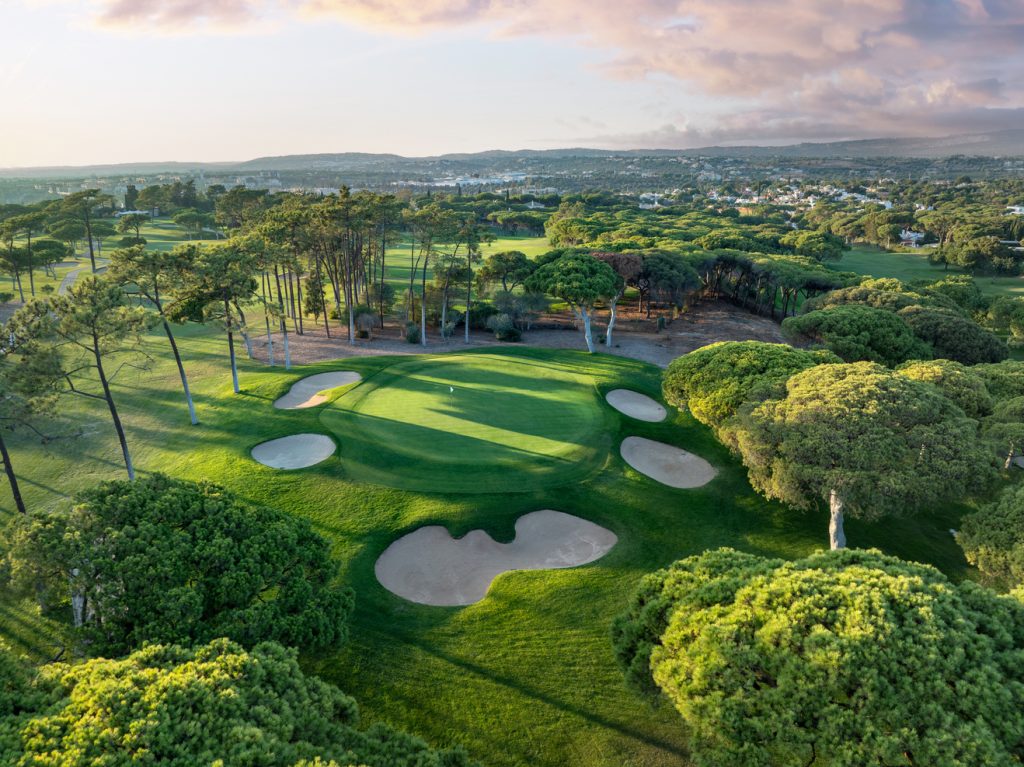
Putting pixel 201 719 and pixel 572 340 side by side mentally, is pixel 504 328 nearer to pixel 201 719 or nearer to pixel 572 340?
pixel 572 340

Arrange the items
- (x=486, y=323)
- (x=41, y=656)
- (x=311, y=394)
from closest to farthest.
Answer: (x=41, y=656)
(x=311, y=394)
(x=486, y=323)

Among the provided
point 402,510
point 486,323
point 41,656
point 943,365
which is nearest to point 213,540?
point 41,656

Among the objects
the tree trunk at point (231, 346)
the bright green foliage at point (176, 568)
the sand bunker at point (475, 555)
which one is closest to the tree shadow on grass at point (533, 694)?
the sand bunker at point (475, 555)

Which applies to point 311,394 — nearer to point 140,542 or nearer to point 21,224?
point 140,542

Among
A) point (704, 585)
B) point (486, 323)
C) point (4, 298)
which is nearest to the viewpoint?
point (704, 585)

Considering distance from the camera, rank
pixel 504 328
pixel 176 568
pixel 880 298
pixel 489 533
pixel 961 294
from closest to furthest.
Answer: pixel 176 568 → pixel 489 533 → pixel 880 298 → pixel 504 328 → pixel 961 294

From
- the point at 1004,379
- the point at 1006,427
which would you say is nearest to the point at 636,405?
the point at 1006,427
